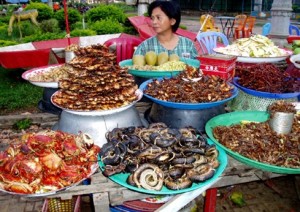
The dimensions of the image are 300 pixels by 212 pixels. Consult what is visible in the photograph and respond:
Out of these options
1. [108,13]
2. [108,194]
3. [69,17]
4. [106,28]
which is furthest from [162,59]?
[69,17]

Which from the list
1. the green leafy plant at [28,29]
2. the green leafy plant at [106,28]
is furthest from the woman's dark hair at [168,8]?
the green leafy plant at [28,29]

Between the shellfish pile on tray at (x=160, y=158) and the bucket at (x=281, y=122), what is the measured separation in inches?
20.3

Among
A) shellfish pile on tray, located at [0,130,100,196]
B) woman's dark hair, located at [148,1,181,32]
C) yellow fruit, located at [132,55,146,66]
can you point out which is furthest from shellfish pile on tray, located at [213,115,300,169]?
woman's dark hair, located at [148,1,181,32]

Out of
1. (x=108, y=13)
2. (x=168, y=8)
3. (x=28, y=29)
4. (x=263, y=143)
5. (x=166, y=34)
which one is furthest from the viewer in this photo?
(x=28, y=29)

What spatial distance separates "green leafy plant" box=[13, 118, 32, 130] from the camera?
4875 mm

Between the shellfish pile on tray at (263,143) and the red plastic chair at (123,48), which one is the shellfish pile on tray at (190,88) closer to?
the shellfish pile on tray at (263,143)

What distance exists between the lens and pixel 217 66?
2.35m

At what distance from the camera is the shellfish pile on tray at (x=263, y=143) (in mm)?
1714

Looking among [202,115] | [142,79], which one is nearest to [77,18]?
[142,79]

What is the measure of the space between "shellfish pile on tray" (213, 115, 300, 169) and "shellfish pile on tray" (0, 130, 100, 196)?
2.79ft

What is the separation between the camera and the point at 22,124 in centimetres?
490

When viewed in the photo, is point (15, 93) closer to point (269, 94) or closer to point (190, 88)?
point (190, 88)

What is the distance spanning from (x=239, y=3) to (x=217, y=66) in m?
25.6

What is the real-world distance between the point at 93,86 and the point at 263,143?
→ 1139 millimetres
